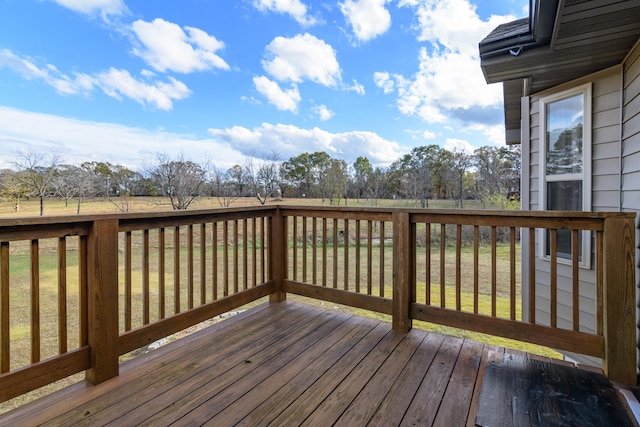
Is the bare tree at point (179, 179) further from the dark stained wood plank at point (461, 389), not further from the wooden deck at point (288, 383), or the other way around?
the dark stained wood plank at point (461, 389)

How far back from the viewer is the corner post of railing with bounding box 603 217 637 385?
5.71 feet

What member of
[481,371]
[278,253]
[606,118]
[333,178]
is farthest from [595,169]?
[333,178]

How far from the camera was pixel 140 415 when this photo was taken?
1495mm

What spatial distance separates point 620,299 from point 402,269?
1.28 meters

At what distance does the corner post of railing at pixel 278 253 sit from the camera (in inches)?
124

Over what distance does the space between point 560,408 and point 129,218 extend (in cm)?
256

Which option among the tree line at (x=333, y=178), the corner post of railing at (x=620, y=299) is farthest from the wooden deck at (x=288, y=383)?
the tree line at (x=333, y=178)

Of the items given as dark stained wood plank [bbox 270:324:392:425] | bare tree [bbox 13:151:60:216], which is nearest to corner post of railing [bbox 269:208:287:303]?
dark stained wood plank [bbox 270:324:392:425]

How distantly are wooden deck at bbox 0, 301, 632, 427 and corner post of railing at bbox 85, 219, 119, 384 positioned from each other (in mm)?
95

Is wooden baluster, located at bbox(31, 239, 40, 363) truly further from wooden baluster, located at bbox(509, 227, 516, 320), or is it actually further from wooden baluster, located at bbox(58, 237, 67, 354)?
wooden baluster, located at bbox(509, 227, 516, 320)

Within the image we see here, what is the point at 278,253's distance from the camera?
125 inches

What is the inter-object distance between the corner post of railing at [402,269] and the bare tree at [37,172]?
21.0 ft

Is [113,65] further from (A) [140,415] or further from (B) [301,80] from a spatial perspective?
(A) [140,415]

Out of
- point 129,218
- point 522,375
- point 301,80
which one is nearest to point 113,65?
point 301,80
